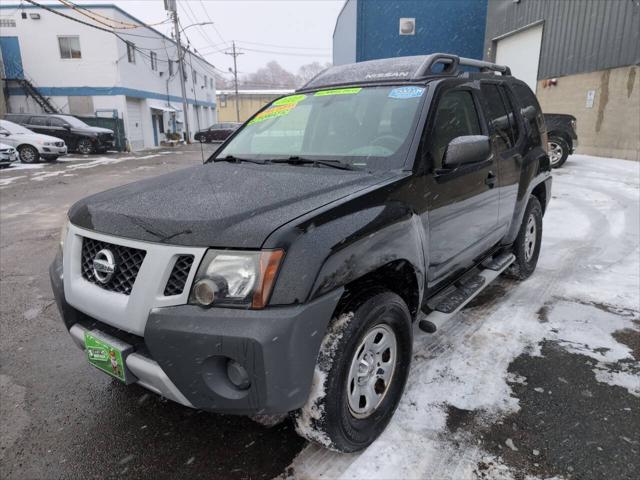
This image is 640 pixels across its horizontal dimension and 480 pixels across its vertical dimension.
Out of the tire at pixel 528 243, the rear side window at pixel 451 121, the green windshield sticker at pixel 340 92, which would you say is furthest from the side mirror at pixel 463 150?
the tire at pixel 528 243

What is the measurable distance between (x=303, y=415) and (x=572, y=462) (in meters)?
1.29

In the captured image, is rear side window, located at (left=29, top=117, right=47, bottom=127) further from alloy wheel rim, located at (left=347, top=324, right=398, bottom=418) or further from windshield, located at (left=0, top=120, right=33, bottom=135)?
alloy wheel rim, located at (left=347, top=324, right=398, bottom=418)

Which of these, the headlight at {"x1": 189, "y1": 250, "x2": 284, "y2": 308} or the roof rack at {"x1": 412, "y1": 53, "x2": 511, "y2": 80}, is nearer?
the headlight at {"x1": 189, "y1": 250, "x2": 284, "y2": 308}

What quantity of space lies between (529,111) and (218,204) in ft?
11.2

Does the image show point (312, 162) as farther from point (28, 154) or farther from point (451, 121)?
point (28, 154)

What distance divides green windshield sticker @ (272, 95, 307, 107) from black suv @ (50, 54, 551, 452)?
10cm

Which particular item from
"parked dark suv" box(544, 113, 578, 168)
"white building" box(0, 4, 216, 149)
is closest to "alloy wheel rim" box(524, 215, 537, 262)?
"parked dark suv" box(544, 113, 578, 168)

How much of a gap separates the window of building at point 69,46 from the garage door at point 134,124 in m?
3.62

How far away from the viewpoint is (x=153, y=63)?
105ft

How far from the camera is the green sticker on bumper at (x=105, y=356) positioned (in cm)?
199

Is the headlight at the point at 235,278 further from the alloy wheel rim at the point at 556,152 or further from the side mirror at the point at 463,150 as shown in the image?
the alloy wheel rim at the point at 556,152

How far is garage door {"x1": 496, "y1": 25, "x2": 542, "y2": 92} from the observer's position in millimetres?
19078

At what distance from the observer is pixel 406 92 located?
294cm

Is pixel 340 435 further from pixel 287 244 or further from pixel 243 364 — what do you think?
pixel 287 244
